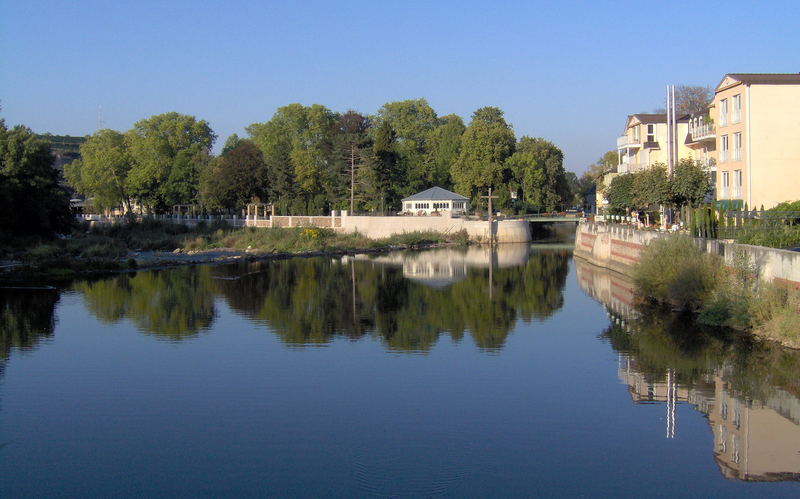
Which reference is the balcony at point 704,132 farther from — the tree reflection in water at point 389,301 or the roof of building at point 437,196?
the roof of building at point 437,196

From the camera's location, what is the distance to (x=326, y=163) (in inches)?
3366

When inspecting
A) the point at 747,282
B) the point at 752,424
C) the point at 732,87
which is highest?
the point at 732,87

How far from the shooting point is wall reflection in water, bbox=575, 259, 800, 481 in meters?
12.6

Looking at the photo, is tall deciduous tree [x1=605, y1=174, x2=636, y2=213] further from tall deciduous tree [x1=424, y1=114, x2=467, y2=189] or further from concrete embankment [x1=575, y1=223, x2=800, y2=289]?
tall deciduous tree [x1=424, y1=114, x2=467, y2=189]

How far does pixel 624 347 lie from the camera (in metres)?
21.3

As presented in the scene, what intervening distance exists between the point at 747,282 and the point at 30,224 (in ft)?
135

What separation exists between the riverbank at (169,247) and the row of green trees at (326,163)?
27.0ft

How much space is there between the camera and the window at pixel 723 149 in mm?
38688

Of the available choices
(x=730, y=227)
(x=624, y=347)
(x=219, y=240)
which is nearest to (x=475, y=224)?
(x=219, y=240)

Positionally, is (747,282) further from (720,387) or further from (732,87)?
(732,87)

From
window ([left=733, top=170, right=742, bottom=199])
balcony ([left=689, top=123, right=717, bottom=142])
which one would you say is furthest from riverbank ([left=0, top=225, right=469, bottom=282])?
window ([left=733, top=170, right=742, bottom=199])

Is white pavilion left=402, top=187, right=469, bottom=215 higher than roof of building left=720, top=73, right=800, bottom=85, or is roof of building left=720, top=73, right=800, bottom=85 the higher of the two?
roof of building left=720, top=73, right=800, bottom=85

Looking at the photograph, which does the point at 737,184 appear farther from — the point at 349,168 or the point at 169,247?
the point at 349,168

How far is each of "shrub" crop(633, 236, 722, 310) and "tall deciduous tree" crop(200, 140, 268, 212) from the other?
4950cm
